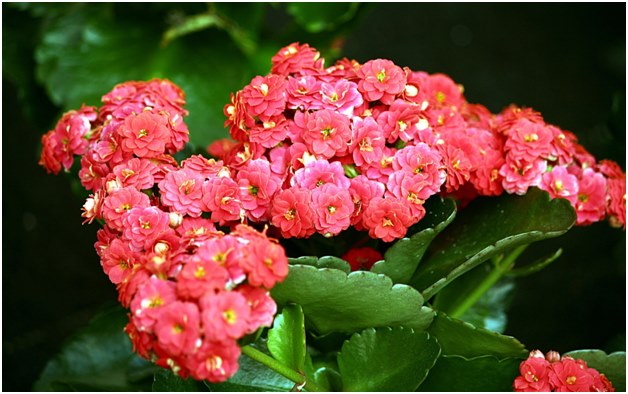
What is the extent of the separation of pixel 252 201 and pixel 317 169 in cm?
5

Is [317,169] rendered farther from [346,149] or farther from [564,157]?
[564,157]

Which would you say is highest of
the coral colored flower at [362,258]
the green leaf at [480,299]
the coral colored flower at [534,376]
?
the coral colored flower at [362,258]

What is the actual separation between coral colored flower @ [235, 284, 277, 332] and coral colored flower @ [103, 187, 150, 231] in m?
0.11

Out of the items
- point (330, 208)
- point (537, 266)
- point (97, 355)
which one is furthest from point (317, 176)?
point (97, 355)

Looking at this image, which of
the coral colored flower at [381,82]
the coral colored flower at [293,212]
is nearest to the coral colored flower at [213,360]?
the coral colored flower at [293,212]

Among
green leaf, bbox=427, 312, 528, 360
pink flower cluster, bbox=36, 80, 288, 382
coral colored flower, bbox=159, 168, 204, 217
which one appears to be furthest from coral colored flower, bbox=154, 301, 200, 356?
green leaf, bbox=427, 312, 528, 360

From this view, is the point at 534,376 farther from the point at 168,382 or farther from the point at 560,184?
the point at 168,382

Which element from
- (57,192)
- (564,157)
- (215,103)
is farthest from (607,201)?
(57,192)

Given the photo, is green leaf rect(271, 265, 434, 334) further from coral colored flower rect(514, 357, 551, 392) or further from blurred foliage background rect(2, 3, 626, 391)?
blurred foliage background rect(2, 3, 626, 391)

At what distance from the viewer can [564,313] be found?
3.97 ft

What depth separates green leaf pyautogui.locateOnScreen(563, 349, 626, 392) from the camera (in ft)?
1.82

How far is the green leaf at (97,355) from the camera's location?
0.72 metres

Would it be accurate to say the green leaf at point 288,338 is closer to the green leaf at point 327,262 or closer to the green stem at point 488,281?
the green leaf at point 327,262

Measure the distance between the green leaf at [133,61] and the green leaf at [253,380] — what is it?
445mm
